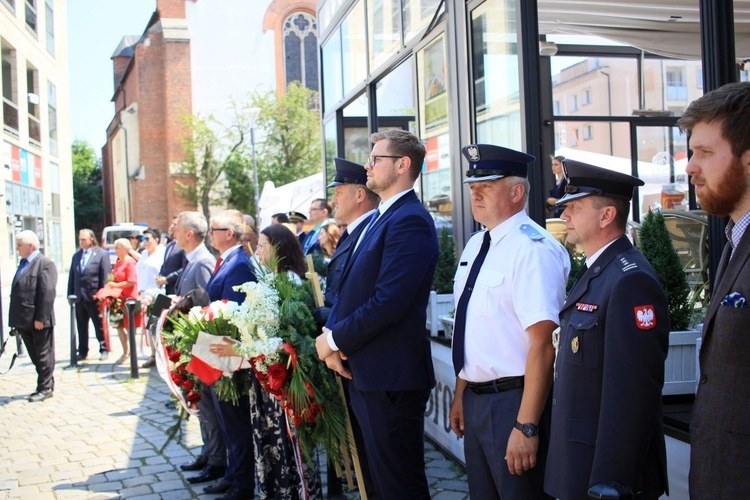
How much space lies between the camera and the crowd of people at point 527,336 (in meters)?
2.16

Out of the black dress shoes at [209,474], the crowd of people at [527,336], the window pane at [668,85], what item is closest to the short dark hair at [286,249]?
the crowd of people at [527,336]

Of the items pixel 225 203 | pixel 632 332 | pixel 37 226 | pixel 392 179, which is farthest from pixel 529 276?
pixel 225 203

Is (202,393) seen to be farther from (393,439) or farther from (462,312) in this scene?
(462,312)

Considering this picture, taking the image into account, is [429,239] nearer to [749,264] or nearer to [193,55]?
[749,264]

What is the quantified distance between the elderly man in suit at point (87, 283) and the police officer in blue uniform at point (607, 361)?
1055cm

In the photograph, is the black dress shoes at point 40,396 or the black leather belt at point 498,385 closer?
the black leather belt at point 498,385

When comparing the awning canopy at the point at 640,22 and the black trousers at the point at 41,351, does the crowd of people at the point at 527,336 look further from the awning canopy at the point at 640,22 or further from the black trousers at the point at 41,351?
the black trousers at the point at 41,351

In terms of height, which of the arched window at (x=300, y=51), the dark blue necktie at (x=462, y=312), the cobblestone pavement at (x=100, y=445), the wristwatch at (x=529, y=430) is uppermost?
the arched window at (x=300, y=51)

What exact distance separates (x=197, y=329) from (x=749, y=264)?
3.44 meters

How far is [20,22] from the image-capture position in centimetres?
2750

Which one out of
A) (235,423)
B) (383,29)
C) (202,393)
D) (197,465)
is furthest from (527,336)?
(383,29)

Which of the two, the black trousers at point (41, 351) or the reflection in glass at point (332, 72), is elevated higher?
the reflection in glass at point (332, 72)

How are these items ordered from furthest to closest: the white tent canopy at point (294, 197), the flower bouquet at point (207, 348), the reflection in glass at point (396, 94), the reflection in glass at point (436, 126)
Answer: the white tent canopy at point (294, 197) → the reflection in glass at point (396, 94) → the reflection in glass at point (436, 126) → the flower bouquet at point (207, 348)

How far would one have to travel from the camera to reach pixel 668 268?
3.91m
